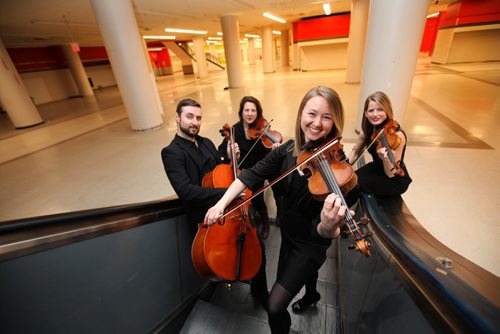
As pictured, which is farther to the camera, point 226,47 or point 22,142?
point 226,47

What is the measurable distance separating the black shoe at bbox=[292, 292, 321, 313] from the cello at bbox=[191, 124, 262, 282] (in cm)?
57

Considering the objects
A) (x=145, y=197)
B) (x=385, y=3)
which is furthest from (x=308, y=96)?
(x=385, y=3)

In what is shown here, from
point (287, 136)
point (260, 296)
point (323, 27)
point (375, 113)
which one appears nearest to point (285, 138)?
point (287, 136)

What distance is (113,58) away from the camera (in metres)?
5.38

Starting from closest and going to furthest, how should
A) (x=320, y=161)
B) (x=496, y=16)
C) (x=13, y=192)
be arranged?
(x=320, y=161)
(x=13, y=192)
(x=496, y=16)

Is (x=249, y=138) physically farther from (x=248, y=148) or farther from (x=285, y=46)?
(x=285, y=46)

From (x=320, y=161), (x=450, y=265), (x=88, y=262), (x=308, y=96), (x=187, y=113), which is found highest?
(x=308, y=96)

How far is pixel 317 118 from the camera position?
127 centimetres

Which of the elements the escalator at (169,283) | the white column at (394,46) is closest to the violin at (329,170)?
the escalator at (169,283)

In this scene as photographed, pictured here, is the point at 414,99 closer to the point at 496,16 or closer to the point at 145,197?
the point at 145,197

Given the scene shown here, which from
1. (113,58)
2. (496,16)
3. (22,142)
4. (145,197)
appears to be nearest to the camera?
(145,197)

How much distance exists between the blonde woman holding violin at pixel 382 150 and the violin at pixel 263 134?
0.90 m

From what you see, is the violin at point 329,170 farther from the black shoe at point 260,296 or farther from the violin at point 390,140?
the black shoe at point 260,296

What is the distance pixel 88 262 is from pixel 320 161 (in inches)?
57.8
